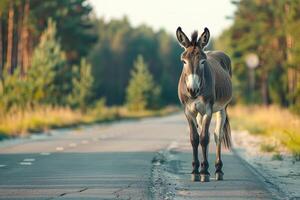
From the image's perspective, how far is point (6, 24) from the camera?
57.4 meters

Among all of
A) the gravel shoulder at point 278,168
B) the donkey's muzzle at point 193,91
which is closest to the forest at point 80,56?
the gravel shoulder at point 278,168

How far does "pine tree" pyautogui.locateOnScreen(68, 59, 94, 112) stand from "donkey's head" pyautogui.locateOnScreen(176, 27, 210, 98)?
37878 millimetres

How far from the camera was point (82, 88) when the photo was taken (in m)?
49.2

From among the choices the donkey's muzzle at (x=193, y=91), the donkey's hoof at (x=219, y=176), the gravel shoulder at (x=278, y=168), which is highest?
the donkey's muzzle at (x=193, y=91)

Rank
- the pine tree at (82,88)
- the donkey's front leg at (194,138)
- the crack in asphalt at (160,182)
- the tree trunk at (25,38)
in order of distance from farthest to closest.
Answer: the tree trunk at (25,38) < the pine tree at (82,88) < the donkey's front leg at (194,138) < the crack in asphalt at (160,182)

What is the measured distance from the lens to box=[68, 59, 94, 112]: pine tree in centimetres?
4909

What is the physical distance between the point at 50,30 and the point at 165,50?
11699cm

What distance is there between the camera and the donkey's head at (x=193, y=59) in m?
10.8

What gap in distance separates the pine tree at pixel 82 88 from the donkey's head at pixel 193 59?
37878 mm

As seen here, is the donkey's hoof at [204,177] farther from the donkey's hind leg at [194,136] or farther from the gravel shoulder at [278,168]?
the gravel shoulder at [278,168]

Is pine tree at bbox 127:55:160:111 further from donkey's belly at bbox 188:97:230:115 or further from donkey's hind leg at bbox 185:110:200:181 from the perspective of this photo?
donkey's belly at bbox 188:97:230:115

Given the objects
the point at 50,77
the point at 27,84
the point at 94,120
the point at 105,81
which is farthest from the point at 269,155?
the point at 105,81

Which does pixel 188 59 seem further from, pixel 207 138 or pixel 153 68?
pixel 153 68

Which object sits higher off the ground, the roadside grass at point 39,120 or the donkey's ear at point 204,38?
the donkey's ear at point 204,38
